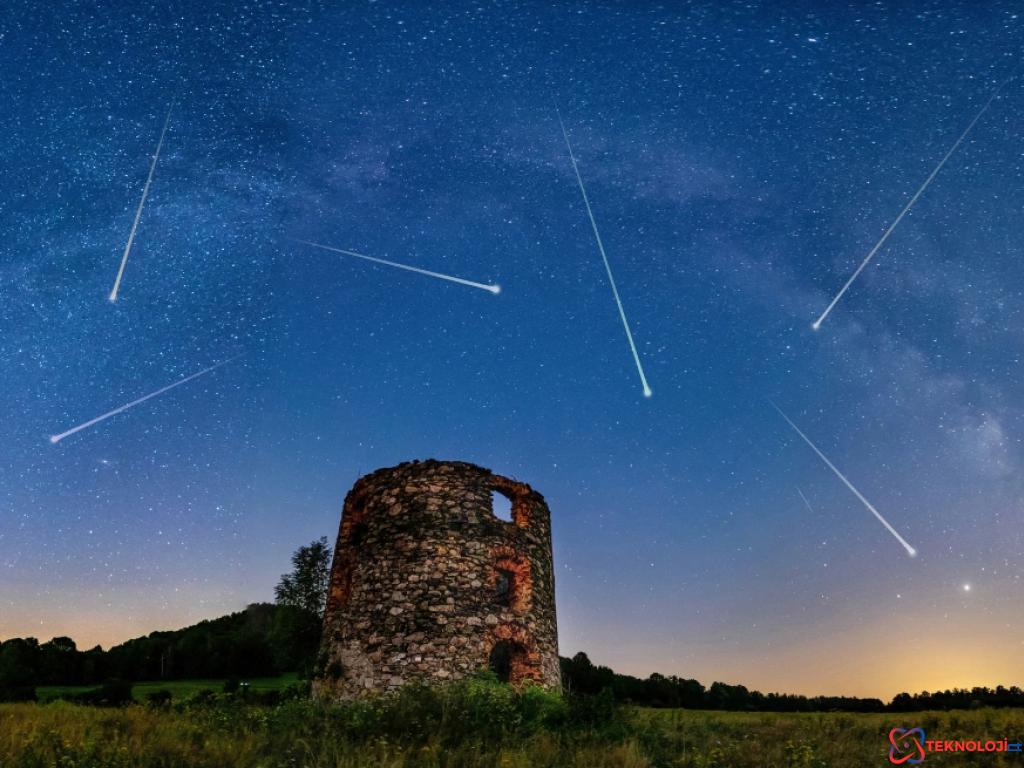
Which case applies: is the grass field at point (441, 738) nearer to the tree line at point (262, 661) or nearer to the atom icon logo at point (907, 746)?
the atom icon logo at point (907, 746)

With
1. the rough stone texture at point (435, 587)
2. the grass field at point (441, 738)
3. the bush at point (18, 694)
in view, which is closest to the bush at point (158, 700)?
the grass field at point (441, 738)

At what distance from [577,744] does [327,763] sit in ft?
11.7

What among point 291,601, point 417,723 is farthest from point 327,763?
point 291,601

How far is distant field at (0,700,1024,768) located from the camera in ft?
20.7

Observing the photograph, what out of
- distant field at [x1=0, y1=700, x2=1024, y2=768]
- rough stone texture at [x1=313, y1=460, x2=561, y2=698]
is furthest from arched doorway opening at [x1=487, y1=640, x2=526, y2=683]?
distant field at [x1=0, y1=700, x2=1024, y2=768]

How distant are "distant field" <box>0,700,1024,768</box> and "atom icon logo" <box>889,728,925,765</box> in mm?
171

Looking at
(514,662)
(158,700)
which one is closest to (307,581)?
(158,700)

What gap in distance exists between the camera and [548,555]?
639 inches

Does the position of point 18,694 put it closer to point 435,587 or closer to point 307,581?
point 307,581

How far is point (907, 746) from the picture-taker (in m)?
9.58

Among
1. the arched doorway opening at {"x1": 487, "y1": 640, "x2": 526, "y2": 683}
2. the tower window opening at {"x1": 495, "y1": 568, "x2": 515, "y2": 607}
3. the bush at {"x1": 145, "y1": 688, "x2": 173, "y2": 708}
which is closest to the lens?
the bush at {"x1": 145, "y1": 688, "x2": 173, "y2": 708}

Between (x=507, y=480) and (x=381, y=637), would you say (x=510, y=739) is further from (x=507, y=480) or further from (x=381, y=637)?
(x=507, y=480)

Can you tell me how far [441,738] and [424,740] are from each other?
30cm

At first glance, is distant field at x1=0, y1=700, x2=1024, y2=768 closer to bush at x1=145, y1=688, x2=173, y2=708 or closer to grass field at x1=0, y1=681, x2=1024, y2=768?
grass field at x1=0, y1=681, x2=1024, y2=768
